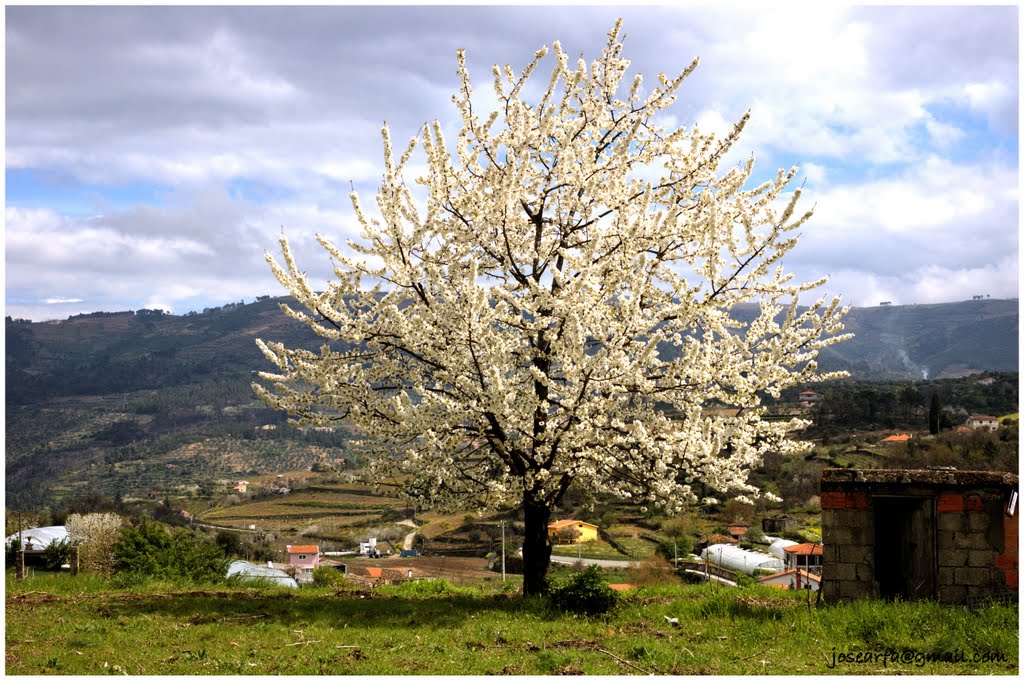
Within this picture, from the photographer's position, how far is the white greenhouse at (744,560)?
150 ft

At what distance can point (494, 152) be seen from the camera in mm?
15758

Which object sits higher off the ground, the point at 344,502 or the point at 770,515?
the point at 770,515

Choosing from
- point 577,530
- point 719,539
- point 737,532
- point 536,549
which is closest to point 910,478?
point 536,549

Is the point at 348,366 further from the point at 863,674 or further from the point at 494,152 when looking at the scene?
the point at 863,674

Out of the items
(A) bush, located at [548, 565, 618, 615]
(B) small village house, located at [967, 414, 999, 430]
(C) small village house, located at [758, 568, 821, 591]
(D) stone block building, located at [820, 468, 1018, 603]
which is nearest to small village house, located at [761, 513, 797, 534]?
(C) small village house, located at [758, 568, 821, 591]

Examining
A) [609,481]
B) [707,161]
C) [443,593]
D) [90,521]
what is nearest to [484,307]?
[609,481]

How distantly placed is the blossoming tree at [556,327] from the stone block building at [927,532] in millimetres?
1668

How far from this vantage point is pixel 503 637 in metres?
11.6

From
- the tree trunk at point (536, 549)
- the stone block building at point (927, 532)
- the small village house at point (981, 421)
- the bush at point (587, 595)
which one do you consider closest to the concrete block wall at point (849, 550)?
the stone block building at point (927, 532)

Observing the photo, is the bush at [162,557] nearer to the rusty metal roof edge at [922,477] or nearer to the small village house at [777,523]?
the rusty metal roof edge at [922,477]

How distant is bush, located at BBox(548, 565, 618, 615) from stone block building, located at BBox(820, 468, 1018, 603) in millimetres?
3420

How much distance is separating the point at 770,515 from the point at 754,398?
230ft

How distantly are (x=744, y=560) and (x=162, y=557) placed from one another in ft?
124

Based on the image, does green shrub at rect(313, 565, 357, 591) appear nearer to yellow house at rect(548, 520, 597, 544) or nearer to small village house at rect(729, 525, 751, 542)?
yellow house at rect(548, 520, 597, 544)
